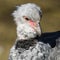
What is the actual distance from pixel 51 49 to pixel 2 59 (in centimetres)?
172

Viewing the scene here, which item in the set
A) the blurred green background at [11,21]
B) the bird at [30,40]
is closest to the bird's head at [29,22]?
the bird at [30,40]

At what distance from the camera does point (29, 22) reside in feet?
13.0

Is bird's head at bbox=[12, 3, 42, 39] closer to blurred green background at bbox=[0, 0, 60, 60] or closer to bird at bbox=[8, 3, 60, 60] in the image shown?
bird at bbox=[8, 3, 60, 60]

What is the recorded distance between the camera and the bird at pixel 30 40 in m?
3.90

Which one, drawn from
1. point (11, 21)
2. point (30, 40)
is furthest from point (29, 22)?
point (11, 21)

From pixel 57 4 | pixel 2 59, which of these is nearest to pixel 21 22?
pixel 2 59

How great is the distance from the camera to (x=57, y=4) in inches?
297

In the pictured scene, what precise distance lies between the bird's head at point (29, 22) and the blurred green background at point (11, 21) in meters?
1.46

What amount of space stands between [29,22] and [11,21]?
8.76ft

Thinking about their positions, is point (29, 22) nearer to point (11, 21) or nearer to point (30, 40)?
point (30, 40)

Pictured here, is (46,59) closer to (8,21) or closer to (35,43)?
(35,43)

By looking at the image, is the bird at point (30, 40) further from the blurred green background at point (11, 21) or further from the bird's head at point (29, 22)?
the blurred green background at point (11, 21)

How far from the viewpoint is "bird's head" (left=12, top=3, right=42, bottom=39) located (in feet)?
→ 12.8

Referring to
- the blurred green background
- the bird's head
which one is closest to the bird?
the bird's head
